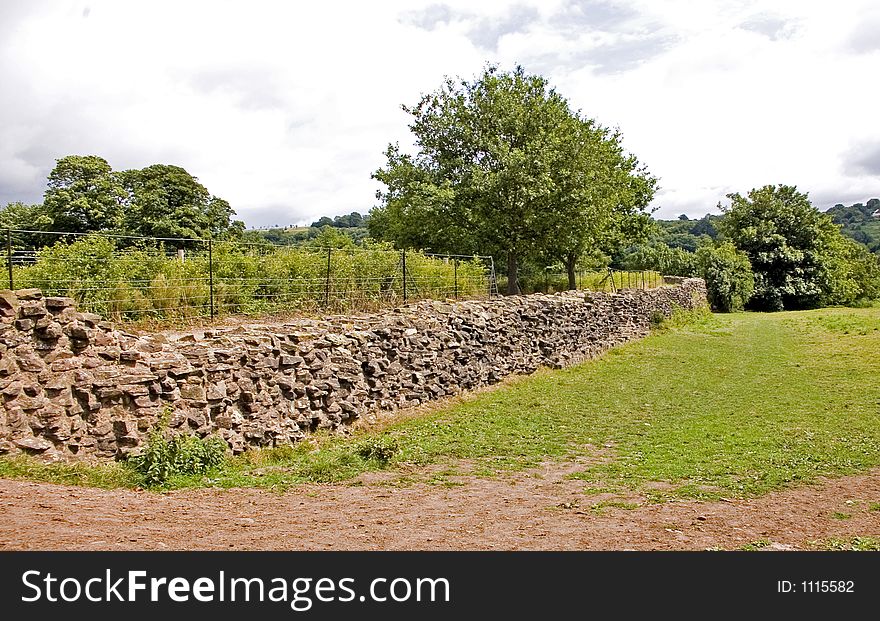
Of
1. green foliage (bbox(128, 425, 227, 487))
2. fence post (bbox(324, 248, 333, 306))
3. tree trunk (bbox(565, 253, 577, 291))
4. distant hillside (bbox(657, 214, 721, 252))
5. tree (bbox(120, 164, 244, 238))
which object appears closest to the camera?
green foliage (bbox(128, 425, 227, 487))

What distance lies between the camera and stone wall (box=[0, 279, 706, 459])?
8.53 m

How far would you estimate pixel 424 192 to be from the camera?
93.9 ft

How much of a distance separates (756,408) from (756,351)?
36.2 ft

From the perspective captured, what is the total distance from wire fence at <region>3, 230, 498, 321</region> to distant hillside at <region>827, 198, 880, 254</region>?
11360 centimetres

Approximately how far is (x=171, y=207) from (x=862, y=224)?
584ft

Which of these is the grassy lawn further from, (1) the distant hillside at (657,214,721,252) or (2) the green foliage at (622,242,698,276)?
(1) the distant hillside at (657,214,721,252)

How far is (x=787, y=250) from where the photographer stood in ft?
184

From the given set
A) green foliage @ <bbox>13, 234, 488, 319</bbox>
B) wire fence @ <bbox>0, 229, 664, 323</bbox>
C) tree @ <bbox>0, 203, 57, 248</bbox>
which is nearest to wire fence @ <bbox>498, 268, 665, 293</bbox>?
wire fence @ <bbox>0, 229, 664, 323</bbox>

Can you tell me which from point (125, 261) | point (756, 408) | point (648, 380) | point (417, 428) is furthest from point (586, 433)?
point (125, 261)

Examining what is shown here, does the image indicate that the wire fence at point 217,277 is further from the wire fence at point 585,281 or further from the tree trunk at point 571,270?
the tree trunk at point 571,270

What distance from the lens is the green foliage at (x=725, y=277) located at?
171 feet

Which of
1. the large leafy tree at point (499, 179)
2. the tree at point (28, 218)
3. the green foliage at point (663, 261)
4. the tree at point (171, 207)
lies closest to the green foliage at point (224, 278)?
the large leafy tree at point (499, 179)

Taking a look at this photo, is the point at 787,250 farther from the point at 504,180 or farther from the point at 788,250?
the point at 504,180
